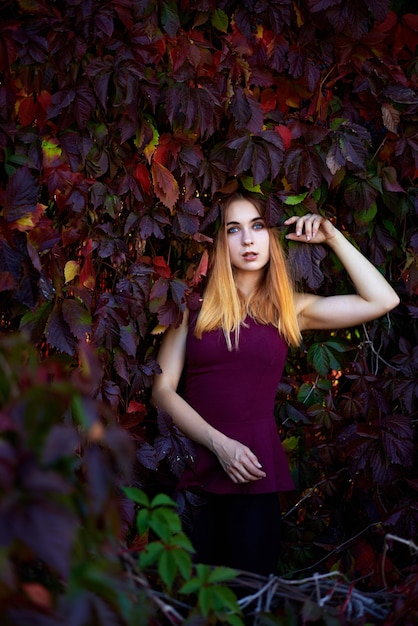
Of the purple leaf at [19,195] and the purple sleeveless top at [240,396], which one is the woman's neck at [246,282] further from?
the purple leaf at [19,195]

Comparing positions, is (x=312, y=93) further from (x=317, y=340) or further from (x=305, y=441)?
(x=305, y=441)

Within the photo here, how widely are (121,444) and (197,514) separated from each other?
154 centimetres

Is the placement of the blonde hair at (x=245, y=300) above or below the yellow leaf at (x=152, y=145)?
below

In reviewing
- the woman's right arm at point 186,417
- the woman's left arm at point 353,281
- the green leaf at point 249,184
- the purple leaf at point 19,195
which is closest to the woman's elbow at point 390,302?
the woman's left arm at point 353,281

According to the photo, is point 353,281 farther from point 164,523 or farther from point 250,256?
point 164,523

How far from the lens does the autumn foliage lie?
6.07 feet

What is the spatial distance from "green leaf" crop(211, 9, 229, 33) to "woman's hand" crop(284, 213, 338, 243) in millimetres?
617

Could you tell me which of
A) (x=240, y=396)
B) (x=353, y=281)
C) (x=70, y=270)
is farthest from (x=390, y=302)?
(x=70, y=270)

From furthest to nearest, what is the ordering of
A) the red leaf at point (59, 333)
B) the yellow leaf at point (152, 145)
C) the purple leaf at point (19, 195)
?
the yellow leaf at point (152, 145) → the red leaf at point (59, 333) → the purple leaf at point (19, 195)

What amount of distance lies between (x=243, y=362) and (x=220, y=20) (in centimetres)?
104

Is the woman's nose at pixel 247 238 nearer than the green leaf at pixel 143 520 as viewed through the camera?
No

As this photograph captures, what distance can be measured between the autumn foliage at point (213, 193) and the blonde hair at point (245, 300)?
2.2 inches

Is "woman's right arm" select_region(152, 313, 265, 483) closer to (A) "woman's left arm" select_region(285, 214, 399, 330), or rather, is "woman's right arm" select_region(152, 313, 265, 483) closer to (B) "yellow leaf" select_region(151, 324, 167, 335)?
(B) "yellow leaf" select_region(151, 324, 167, 335)

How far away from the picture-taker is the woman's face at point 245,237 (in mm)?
2266
